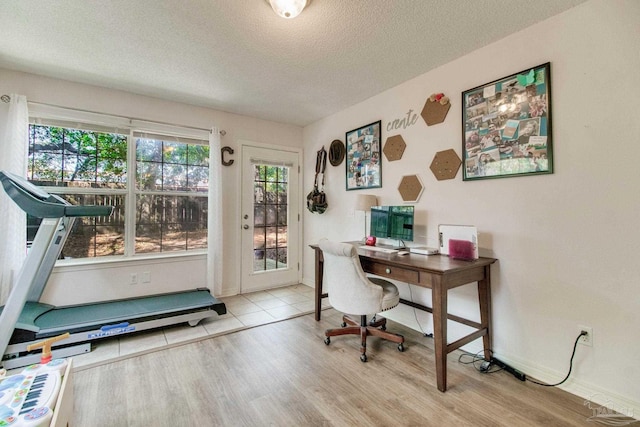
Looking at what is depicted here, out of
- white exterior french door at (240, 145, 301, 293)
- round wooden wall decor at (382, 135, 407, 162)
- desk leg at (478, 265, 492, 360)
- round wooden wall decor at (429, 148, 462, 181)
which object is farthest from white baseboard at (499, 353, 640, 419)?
white exterior french door at (240, 145, 301, 293)

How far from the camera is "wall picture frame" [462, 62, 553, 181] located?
6.09 feet

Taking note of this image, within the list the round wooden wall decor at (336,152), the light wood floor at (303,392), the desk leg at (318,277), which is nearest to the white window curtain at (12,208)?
the light wood floor at (303,392)

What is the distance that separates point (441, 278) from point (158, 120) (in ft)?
10.9

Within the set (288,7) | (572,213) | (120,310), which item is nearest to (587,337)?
(572,213)

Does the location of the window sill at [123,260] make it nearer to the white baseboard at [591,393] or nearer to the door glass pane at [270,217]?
the door glass pane at [270,217]

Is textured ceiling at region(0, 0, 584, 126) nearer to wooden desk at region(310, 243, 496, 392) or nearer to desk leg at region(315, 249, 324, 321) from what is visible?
wooden desk at region(310, 243, 496, 392)

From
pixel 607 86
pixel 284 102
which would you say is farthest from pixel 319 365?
pixel 284 102

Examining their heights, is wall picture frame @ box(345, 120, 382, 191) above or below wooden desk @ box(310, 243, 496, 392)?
above

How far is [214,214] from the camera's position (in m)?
3.43

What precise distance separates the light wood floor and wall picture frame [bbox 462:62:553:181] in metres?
1.42

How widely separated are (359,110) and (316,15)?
5.06ft

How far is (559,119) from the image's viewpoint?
180 cm

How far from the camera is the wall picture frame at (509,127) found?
1855mm

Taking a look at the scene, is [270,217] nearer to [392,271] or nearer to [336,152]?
[336,152]
